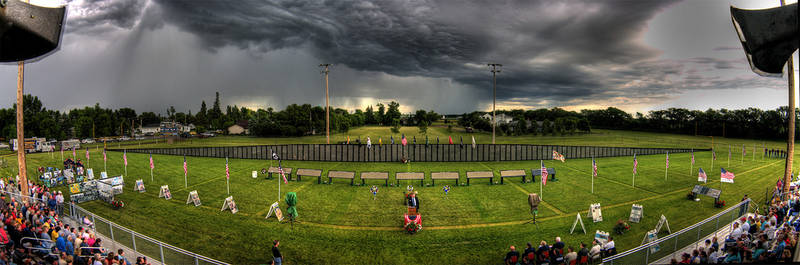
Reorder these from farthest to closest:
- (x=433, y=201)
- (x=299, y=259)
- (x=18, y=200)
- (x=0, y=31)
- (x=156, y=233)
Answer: (x=433, y=201), (x=18, y=200), (x=156, y=233), (x=299, y=259), (x=0, y=31)

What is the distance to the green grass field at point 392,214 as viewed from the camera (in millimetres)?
13234

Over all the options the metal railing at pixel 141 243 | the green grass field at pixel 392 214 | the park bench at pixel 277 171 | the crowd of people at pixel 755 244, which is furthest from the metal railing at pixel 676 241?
the park bench at pixel 277 171

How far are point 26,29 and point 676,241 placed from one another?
1714 centimetres

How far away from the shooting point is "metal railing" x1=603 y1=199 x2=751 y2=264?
30.3 feet

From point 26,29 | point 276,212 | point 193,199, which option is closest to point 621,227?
point 276,212

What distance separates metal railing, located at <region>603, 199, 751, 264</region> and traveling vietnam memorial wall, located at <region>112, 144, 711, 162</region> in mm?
28988

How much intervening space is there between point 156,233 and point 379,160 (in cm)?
2883

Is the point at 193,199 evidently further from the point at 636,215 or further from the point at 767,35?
the point at 636,215

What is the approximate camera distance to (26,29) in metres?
4.55

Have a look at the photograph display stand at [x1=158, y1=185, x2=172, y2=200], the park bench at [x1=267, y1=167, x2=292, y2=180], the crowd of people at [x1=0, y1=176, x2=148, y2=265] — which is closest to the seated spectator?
the crowd of people at [x1=0, y1=176, x2=148, y2=265]

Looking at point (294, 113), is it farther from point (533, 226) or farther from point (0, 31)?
point (0, 31)

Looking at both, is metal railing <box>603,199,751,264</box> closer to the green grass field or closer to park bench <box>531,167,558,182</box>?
the green grass field

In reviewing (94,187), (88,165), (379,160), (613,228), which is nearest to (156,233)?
(94,187)

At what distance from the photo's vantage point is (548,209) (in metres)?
18.7
